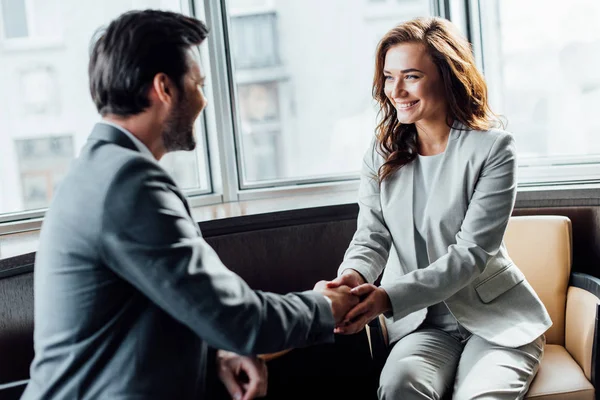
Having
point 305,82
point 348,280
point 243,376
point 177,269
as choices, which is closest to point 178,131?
point 177,269

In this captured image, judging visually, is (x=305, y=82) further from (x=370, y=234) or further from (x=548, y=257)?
(x=548, y=257)

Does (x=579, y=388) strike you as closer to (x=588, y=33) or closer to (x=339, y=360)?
(x=339, y=360)

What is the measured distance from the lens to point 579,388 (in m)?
1.94

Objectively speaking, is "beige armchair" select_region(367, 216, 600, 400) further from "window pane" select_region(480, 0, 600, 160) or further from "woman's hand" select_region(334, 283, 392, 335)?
"window pane" select_region(480, 0, 600, 160)

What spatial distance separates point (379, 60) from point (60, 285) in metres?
1.31

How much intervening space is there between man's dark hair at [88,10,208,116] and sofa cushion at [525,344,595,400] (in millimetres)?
1276

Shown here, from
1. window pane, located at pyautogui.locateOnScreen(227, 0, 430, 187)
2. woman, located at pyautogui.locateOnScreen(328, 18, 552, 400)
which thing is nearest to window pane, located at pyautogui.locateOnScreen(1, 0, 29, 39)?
window pane, located at pyautogui.locateOnScreen(227, 0, 430, 187)

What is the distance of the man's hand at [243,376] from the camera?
1.48 m

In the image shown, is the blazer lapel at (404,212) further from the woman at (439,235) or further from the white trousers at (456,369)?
the white trousers at (456,369)

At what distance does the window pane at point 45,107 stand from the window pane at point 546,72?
60.0 inches

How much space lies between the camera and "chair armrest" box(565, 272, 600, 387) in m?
1.98

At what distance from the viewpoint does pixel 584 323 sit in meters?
2.14

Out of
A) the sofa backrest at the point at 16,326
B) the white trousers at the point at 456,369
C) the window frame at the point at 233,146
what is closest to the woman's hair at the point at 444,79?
the white trousers at the point at 456,369

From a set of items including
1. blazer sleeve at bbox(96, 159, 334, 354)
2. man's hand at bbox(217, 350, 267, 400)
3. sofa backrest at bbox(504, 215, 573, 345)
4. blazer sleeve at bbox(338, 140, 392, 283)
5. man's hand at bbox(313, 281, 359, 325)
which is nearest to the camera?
blazer sleeve at bbox(96, 159, 334, 354)
